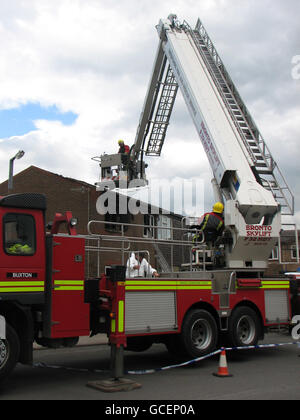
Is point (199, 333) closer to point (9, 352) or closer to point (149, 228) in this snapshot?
point (149, 228)

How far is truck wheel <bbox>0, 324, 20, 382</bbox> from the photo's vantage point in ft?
23.2

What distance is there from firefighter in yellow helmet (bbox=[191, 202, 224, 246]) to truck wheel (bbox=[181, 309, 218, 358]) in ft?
5.82

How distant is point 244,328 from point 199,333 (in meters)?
1.40

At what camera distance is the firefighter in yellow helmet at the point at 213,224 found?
10.6m

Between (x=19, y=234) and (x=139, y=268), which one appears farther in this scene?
(x=139, y=268)

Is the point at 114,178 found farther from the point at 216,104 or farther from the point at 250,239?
the point at 250,239

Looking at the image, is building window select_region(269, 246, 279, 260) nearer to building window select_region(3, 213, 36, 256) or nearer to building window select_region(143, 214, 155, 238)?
building window select_region(143, 214, 155, 238)

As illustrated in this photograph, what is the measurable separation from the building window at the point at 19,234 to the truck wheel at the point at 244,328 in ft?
16.2

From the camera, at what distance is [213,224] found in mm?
10633

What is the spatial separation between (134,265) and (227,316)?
7.62ft

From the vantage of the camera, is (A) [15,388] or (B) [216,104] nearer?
(A) [15,388]

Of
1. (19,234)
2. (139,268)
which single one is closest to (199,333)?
(139,268)

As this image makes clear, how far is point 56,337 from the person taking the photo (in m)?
7.75
